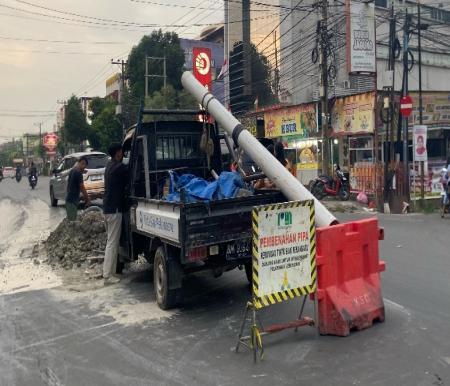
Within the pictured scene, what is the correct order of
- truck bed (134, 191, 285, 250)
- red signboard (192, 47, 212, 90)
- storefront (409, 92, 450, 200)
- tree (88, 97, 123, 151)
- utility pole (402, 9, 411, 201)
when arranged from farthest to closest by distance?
tree (88, 97, 123, 151)
red signboard (192, 47, 212, 90)
storefront (409, 92, 450, 200)
utility pole (402, 9, 411, 201)
truck bed (134, 191, 285, 250)

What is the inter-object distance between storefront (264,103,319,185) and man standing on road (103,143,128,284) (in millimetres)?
17970

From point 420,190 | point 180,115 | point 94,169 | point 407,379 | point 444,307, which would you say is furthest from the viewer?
point 420,190

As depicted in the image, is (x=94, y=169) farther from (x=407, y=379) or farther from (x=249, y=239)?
(x=407, y=379)

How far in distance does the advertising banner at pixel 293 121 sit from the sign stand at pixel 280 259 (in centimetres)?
2014

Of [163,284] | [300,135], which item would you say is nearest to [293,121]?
[300,135]

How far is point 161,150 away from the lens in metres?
7.94

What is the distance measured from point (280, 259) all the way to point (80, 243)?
566 cm

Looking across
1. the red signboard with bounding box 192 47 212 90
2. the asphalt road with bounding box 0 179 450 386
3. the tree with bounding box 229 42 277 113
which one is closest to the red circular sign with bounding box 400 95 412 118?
the asphalt road with bounding box 0 179 450 386

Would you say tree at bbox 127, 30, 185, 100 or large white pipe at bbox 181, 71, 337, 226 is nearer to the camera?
large white pipe at bbox 181, 71, 337, 226

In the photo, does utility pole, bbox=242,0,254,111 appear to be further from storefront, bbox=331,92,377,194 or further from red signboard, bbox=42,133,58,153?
red signboard, bbox=42,133,58,153

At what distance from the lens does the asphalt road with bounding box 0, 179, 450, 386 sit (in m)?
4.38

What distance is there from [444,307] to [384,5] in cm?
A: 4010

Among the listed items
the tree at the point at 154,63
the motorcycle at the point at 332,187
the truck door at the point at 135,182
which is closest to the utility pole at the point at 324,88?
the motorcycle at the point at 332,187

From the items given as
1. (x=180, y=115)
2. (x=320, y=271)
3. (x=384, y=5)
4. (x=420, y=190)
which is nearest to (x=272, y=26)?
(x=384, y=5)
